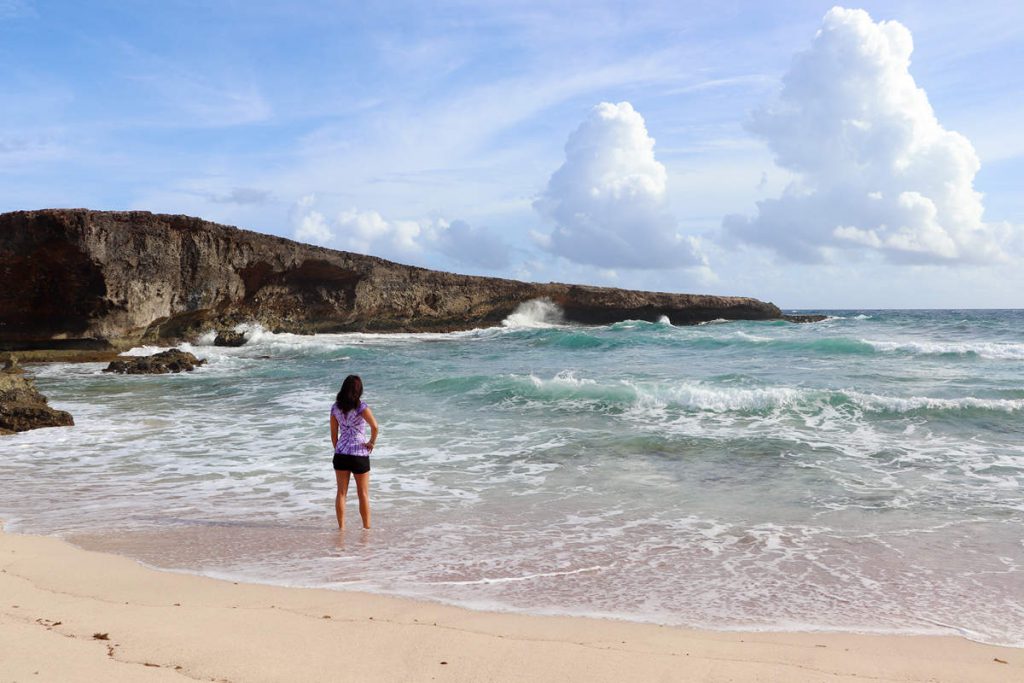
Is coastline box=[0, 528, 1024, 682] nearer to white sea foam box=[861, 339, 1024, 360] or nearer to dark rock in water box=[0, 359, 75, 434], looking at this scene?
dark rock in water box=[0, 359, 75, 434]

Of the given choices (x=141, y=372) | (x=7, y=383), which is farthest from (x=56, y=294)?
(x=7, y=383)

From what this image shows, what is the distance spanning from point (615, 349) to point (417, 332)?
14.6 metres

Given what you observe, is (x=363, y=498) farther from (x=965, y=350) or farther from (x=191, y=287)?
(x=191, y=287)

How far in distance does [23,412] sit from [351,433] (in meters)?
7.26

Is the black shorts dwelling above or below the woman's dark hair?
below

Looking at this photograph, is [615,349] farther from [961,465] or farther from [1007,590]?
[1007,590]

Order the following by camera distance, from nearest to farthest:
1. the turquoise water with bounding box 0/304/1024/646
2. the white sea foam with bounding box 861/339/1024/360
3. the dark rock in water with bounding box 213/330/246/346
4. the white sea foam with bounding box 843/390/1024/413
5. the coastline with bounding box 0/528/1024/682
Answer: the coastline with bounding box 0/528/1024/682
the turquoise water with bounding box 0/304/1024/646
the white sea foam with bounding box 843/390/1024/413
the white sea foam with bounding box 861/339/1024/360
the dark rock in water with bounding box 213/330/246/346

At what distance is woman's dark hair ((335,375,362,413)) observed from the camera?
→ 20.1 feet

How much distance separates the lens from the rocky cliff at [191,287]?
23.0m

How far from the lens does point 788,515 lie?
21.3 feet

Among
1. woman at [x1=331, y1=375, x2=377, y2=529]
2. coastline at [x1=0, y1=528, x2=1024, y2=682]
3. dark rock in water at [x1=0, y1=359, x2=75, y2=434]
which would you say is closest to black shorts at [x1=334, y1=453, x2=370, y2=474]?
woman at [x1=331, y1=375, x2=377, y2=529]

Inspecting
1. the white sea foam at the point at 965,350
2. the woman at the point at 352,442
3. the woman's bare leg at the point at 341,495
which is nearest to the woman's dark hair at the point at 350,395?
the woman at the point at 352,442

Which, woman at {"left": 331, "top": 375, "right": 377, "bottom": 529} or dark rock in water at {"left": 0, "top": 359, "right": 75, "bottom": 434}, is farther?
dark rock in water at {"left": 0, "top": 359, "right": 75, "bottom": 434}

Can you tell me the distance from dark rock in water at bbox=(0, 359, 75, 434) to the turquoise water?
58 centimetres
